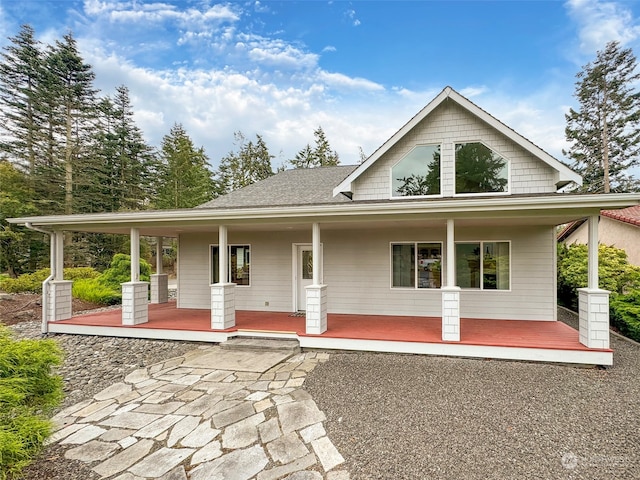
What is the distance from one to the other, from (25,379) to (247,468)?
6.83ft

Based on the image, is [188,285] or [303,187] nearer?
[188,285]

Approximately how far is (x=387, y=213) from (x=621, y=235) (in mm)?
12373

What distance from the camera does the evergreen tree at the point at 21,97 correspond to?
19484mm

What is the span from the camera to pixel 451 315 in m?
5.97

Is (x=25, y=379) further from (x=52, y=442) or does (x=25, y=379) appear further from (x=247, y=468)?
(x=247, y=468)

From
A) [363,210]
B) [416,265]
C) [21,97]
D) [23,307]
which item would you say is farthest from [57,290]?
[21,97]

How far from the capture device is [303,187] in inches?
430

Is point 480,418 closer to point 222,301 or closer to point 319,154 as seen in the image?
point 222,301

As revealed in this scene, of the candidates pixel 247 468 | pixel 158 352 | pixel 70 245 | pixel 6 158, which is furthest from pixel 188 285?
pixel 6 158

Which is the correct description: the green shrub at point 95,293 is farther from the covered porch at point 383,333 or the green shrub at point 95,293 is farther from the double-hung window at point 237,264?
the double-hung window at point 237,264

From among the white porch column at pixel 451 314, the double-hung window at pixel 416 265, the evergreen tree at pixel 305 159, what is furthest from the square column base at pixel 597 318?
the evergreen tree at pixel 305 159

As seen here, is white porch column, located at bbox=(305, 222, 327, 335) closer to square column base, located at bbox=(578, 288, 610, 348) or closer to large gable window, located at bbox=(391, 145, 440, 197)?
large gable window, located at bbox=(391, 145, 440, 197)

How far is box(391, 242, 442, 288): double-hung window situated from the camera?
840 cm

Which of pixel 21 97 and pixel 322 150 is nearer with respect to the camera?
pixel 21 97
